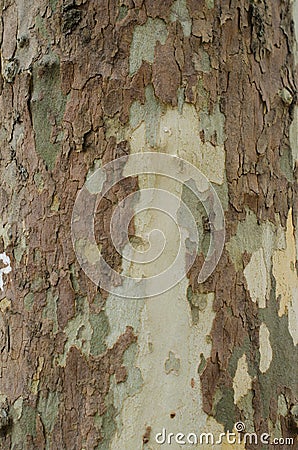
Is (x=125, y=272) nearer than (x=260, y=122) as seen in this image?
Yes

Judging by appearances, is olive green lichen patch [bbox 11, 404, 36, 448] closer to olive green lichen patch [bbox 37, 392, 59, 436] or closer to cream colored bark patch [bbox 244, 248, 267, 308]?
olive green lichen patch [bbox 37, 392, 59, 436]

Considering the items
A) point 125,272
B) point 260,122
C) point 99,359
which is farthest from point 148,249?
point 260,122

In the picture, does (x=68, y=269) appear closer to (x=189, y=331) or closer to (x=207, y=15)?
(x=189, y=331)

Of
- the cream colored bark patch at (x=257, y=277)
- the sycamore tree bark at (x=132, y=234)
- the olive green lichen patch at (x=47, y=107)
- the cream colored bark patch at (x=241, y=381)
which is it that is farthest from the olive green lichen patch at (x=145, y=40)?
the cream colored bark patch at (x=241, y=381)

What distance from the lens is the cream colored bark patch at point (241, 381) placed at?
1.01m

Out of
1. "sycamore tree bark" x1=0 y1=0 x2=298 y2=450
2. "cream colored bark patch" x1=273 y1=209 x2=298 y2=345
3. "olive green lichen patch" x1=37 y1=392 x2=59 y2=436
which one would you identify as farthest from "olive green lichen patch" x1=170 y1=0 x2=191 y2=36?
"olive green lichen patch" x1=37 y1=392 x2=59 y2=436

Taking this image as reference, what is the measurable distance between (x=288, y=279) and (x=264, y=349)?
0.45 ft

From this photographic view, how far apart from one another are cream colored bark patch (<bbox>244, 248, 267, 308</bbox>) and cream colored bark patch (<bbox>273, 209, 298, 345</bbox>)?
1.4 inches

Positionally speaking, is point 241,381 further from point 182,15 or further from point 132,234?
point 182,15

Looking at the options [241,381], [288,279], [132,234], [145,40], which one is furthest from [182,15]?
[241,381]

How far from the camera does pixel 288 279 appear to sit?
3.72 ft

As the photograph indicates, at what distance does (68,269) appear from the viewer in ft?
3.25

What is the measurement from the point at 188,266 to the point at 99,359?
7.2 inches

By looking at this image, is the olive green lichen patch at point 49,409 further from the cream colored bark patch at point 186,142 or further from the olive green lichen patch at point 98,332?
the cream colored bark patch at point 186,142
